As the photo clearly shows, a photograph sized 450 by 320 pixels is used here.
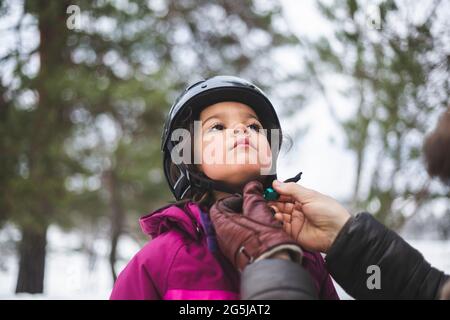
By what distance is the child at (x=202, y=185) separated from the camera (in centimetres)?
157

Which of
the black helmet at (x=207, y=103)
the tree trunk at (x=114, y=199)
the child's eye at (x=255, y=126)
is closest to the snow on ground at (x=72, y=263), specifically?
the tree trunk at (x=114, y=199)

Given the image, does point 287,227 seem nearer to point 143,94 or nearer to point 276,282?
point 276,282

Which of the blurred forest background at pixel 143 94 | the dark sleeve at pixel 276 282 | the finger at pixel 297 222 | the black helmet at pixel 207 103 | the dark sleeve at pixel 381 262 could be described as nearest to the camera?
the dark sleeve at pixel 276 282

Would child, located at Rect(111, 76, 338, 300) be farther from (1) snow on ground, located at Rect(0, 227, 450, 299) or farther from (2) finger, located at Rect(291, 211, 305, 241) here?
(1) snow on ground, located at Rect(0, 227, 450, 299)

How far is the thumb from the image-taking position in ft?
5.49

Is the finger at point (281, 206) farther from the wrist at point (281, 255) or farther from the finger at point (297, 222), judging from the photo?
the wrist at point (281, 255)

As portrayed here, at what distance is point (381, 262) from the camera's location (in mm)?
1489

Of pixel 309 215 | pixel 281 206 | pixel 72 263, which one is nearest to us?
pixel 309 215

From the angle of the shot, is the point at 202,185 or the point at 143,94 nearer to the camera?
the point at 202,185

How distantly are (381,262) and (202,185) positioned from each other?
0.79 m

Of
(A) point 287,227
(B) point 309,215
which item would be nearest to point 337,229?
(B) point 309,215

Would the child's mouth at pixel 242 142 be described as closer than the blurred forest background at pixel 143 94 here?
Yes

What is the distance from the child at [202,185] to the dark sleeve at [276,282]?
291 millimetres
